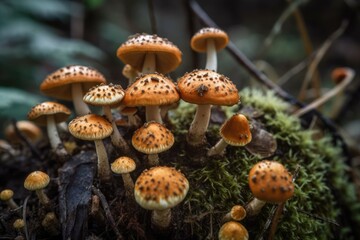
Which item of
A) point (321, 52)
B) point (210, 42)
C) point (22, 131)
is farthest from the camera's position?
point (321, 52)

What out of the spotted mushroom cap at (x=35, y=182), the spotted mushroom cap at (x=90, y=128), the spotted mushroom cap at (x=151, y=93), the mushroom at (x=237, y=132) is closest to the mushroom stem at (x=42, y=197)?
the spotted mushroom cap at (x=35, y=182)

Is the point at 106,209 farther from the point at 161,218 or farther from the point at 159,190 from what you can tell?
the point at 159,190

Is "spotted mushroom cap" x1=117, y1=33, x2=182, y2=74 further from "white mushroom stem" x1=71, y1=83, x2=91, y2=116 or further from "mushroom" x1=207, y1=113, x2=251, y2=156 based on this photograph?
"mushroom" x1=207, y1=113, x2=251, y2=156

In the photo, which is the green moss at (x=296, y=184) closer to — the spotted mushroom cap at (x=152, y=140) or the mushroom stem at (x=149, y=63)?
the spotted mushroom cap at (x=152, y=140)

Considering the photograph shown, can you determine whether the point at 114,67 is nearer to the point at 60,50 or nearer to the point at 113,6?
the point at 113,6

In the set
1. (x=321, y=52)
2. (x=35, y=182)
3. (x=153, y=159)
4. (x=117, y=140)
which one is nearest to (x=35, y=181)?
(x=35, y=182)

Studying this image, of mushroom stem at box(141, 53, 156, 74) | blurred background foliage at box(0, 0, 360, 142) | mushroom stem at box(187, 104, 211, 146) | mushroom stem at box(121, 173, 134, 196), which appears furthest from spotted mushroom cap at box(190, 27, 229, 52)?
blurred background foliage at box(0, 0, 360, 142)
